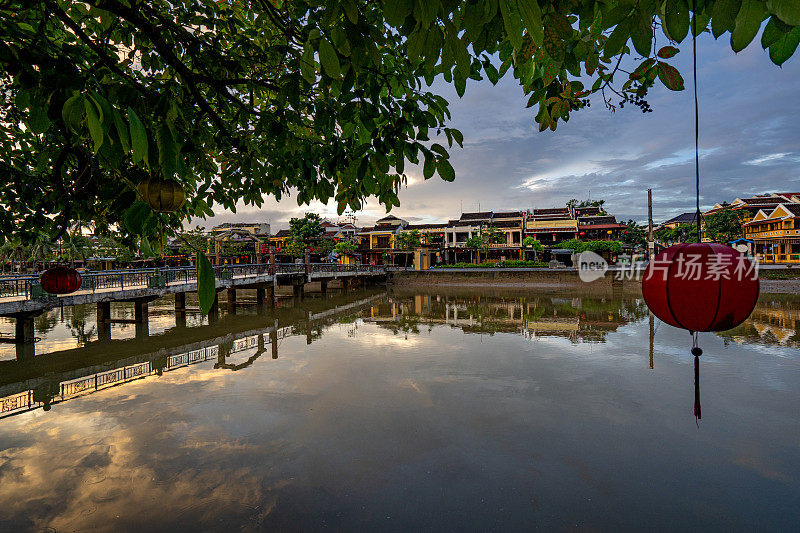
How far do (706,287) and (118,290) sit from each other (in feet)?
51.2

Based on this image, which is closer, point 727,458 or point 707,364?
point 727,458

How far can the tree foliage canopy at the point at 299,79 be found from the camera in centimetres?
102

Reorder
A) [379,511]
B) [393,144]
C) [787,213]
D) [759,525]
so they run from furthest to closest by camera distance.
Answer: [787,213], [379,511], [759,525], [393,144]

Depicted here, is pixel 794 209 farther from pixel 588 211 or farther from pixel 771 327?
pixel 771 327

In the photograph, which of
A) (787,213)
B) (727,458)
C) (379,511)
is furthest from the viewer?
(787,213)

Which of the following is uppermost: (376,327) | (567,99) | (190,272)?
(567,99)

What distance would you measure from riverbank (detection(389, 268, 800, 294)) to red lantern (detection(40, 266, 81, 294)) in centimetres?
2647

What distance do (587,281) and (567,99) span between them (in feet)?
93.4

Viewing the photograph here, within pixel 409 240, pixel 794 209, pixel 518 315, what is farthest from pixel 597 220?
pixel 518 315

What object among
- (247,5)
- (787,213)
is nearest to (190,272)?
(247,5)

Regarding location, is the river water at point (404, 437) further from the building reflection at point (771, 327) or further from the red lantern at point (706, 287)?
the red lantern at point (706, 287)

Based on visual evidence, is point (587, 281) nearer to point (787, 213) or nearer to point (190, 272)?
point (787, 213)

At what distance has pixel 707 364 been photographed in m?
8.75

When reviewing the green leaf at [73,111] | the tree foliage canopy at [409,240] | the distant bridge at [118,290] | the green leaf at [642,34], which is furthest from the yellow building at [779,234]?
the green leaf at [73,111]
